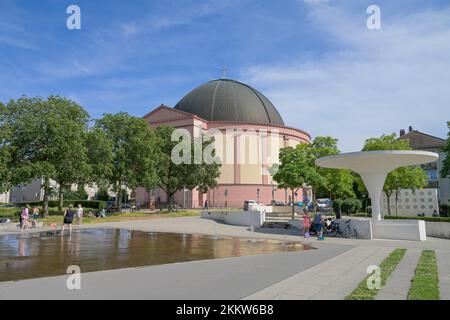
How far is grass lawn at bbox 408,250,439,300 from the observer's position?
22.8 ft

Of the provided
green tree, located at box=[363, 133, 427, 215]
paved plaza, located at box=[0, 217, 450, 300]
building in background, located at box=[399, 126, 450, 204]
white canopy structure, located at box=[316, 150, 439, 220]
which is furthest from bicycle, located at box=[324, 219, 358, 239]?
building in background, located at box=[399, 126, 450, 204]

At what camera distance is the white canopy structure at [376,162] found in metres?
19.1

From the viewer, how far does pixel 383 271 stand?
969 centimetres

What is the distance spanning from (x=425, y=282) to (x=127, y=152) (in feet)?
117

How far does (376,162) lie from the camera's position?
20.5 metres

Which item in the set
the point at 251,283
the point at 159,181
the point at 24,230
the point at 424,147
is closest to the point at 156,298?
the point at 251,283

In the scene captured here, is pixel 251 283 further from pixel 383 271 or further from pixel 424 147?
pixel 424 147

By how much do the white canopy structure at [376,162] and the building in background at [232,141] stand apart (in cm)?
4161

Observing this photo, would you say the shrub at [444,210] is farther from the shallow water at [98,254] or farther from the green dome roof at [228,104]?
the green dome roof at [228,104]

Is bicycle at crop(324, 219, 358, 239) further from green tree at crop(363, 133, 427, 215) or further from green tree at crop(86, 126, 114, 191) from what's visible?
green tree at crop(86, 126, 114, 191)

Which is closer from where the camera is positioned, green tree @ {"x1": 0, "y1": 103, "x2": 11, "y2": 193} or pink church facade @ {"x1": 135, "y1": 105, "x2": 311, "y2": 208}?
green tree @ {"x1": 0, "y1": 103, "x2": 11, "y2": 193}

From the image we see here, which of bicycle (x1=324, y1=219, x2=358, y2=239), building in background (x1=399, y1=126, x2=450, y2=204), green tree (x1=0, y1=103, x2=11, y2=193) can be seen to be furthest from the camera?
building in background (x1=399, y1=126, x2=450, y2=204)

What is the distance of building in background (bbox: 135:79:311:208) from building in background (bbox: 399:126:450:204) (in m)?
24.5
